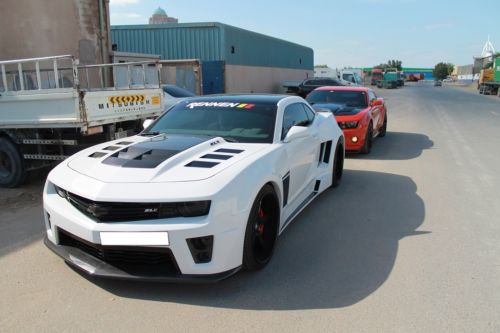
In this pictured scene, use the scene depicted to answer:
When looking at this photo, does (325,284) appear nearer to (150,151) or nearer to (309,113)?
(150,151)

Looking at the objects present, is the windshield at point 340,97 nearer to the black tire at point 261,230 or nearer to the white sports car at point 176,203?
the white sports car at point 176,203

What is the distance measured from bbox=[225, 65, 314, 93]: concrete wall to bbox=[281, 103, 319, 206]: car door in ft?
69.7

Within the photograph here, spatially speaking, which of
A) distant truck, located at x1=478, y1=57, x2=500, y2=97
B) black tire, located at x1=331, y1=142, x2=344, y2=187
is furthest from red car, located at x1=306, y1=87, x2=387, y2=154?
distant truck, located at x1=478, y1=57, x2=500, y2=97

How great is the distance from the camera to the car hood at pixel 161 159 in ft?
11.3

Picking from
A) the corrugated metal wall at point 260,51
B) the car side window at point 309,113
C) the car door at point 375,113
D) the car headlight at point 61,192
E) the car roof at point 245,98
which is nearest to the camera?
the car headlight at point 61,192

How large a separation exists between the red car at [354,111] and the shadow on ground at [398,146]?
0.28 m

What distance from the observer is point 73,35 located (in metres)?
13.9

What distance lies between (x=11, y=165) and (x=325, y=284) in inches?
220

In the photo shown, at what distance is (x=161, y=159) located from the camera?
3719mm

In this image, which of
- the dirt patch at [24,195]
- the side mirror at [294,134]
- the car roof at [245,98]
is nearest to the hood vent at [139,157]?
the side mirror at [294,134]

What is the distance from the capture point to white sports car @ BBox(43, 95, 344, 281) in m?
3.18

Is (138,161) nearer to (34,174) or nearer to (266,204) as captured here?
(266,204)

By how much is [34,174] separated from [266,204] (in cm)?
568

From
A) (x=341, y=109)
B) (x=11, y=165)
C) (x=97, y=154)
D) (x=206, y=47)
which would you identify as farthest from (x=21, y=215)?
(x=206, y=47)
